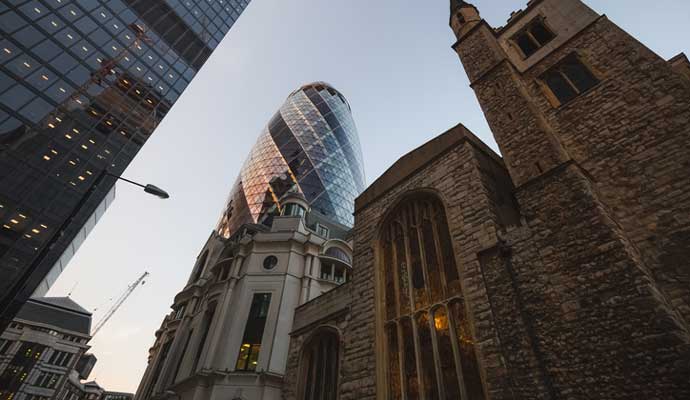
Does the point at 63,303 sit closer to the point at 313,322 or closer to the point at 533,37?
the point at 313,322

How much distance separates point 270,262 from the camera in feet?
65.7

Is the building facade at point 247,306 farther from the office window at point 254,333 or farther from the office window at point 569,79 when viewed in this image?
the office window at point 569,79

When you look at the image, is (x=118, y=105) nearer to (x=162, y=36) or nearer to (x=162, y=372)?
(x=162, y=36)

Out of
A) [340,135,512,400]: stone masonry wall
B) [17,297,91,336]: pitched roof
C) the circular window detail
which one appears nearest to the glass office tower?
the circular window detail

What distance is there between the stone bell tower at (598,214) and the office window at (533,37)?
946 millimetres

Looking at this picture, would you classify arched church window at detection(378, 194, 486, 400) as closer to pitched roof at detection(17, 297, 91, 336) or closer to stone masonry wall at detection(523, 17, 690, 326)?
stone masonry wall at detection(523, 17, 690, 326)

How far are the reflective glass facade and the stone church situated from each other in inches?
1124

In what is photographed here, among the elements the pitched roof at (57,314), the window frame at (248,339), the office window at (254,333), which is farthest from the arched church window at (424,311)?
the pitched roof at (57,314)

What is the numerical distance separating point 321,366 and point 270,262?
10893 mm

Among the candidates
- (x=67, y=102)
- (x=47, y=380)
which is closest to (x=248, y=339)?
(x=67, y=102)

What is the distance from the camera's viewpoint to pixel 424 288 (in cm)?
742

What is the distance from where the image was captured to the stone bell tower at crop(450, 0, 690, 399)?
4.31m

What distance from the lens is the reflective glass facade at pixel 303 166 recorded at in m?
39.2

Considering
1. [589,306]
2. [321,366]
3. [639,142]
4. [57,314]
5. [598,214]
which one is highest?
[57,314]
